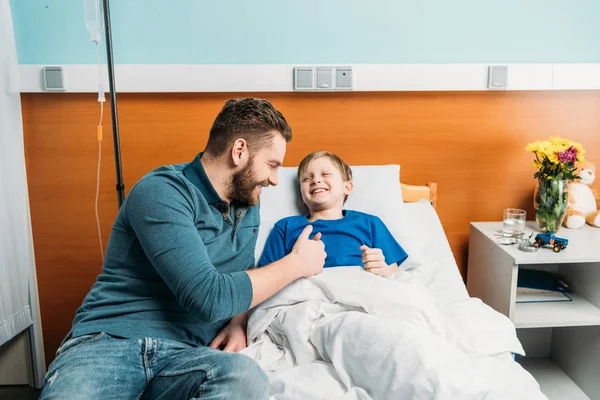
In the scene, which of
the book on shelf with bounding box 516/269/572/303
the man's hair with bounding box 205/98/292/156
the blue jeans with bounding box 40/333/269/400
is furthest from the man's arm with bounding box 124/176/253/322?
the book on shelf with bounding box 516/269/572/303

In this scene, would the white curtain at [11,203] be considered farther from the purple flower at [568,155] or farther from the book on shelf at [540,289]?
the purple flower at [568,155]

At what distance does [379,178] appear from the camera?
2.09 metres

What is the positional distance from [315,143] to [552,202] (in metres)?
1.01

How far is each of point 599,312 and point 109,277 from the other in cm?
182

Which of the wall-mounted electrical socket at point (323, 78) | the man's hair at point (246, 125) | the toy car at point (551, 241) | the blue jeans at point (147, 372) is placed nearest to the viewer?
the blue jeans at point (147, 372)

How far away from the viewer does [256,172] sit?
1.46 metres

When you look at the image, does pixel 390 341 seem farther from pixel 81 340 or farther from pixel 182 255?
pixel 81 340

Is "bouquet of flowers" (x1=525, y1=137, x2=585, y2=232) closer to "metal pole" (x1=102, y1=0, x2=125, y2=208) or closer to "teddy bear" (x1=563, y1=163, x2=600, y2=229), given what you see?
"teddy bear" (x1=563, y1=163, x2=600, y2=229)

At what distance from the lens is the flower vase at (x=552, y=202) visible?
2.07 meters

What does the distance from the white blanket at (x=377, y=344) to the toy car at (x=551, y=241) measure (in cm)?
49

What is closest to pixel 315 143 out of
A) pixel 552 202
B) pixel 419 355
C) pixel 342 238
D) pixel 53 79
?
pixel 342 238

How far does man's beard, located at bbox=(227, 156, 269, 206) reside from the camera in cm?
145

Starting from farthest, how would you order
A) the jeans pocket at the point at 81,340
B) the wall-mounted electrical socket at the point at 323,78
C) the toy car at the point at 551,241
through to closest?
the wall-mounted electrical socket at the point at 323,78
the toy car at the point at 551,241
the jeans pocket at the point at 81,340

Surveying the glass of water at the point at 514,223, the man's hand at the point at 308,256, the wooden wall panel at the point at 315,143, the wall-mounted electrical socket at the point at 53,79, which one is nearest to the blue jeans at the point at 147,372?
the man's hand at the point at 308,256
